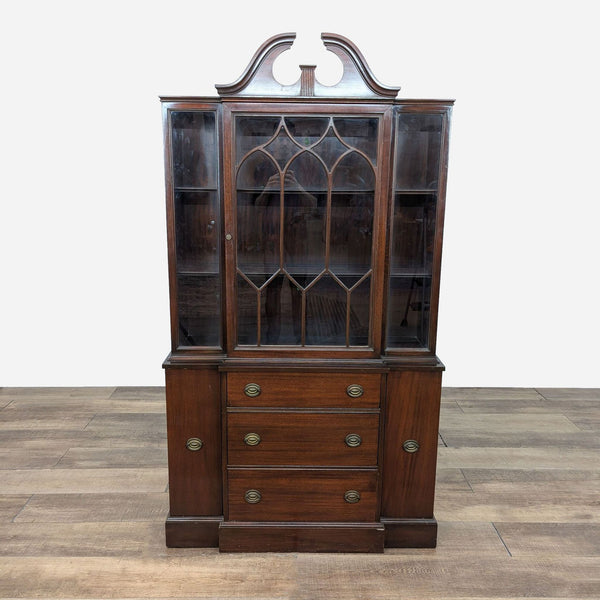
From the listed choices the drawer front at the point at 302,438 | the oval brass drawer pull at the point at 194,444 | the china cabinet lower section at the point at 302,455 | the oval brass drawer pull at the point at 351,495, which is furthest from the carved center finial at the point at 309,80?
the oval brass drawer pull at the point at 351,495

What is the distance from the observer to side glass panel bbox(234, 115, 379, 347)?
166 centimetres

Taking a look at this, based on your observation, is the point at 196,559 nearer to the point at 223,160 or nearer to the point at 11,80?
the point at 223,160

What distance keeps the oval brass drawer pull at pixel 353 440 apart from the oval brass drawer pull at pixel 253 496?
332 millimetres

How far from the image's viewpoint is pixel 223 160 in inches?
65.2

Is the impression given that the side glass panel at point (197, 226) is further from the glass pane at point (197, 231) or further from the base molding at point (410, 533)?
the base molding at point (410, 533)

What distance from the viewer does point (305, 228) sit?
5.73ft

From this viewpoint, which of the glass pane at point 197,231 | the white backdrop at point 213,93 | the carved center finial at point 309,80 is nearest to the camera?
the carved center finial at point 309,80

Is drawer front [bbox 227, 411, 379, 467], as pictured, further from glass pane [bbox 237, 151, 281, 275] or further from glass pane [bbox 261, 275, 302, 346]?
glass pane [bbox 237, 151, 281, 275]

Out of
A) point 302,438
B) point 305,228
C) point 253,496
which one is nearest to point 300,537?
point 253,496

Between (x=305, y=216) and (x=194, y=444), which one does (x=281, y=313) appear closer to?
(x=305, y=216)

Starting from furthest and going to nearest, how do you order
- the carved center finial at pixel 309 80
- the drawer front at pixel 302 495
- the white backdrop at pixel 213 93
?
the white backdrop at pixel 213 93 < the drawer front at pixel 302 495 < the carved center finial at pixel 309 80

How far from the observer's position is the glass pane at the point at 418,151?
1.68m

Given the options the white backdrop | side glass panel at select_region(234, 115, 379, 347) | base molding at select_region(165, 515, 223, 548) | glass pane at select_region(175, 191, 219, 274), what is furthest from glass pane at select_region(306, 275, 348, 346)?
the white backdrop

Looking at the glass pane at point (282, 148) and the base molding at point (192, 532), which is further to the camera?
the base molding at point (192, 532)
